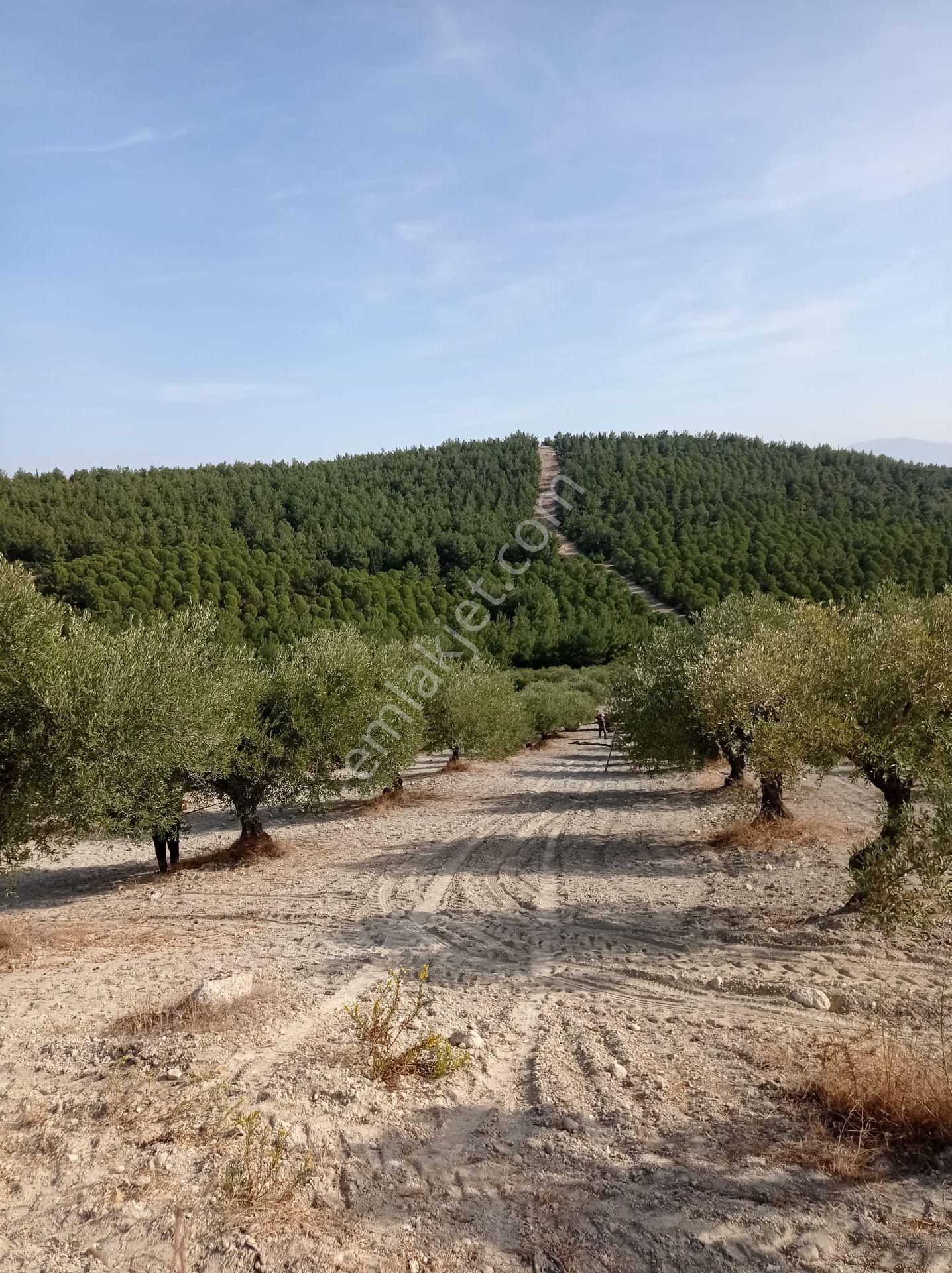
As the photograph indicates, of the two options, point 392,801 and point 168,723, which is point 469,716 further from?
point 168,723

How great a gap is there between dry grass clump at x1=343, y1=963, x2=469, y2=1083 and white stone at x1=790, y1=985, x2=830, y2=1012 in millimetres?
3954

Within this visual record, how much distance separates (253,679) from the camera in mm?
20422

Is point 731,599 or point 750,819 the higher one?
point 731,599

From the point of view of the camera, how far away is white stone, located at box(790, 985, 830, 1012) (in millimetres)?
8414

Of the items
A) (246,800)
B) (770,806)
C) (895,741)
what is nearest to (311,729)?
(246,800)

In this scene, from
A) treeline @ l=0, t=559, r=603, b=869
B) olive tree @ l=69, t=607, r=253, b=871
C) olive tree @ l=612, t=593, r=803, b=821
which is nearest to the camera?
treeline @ l=0, t=559, r=603, b=869

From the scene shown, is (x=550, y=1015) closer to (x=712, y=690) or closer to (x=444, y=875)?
(x=444, y=875)

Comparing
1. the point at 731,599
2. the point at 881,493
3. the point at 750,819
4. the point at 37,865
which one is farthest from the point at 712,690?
the point at 881,493

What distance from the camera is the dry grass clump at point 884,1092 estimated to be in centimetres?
564

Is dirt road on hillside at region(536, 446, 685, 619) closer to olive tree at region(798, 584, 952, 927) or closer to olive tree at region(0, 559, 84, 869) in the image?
olive tree at region(798, 584, 952, 927)

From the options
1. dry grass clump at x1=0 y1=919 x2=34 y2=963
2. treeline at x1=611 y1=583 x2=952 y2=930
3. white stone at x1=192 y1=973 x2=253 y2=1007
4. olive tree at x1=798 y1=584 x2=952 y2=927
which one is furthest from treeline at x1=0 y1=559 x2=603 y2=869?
olive tree at x1=798 y1=584 x2=952 y2=927

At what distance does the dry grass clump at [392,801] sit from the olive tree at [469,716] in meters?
3.02

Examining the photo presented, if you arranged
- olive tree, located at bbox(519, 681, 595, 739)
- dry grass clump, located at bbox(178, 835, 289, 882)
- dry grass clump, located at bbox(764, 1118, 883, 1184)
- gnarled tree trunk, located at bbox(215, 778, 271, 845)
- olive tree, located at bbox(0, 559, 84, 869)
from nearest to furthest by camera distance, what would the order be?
dry grass clump, located at bbox(764, 1118, 883, 1184)
olive tree, located at bbox(0, 559, 84, 869)
dry grass clump, located at bbox(178, 835, 289, 882)
gnarled tree trunk, located at bbox(215, 778, 271, 845)
olive tree, located at bbox(519, 681, 595, 739)

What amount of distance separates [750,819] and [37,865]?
1936cm
